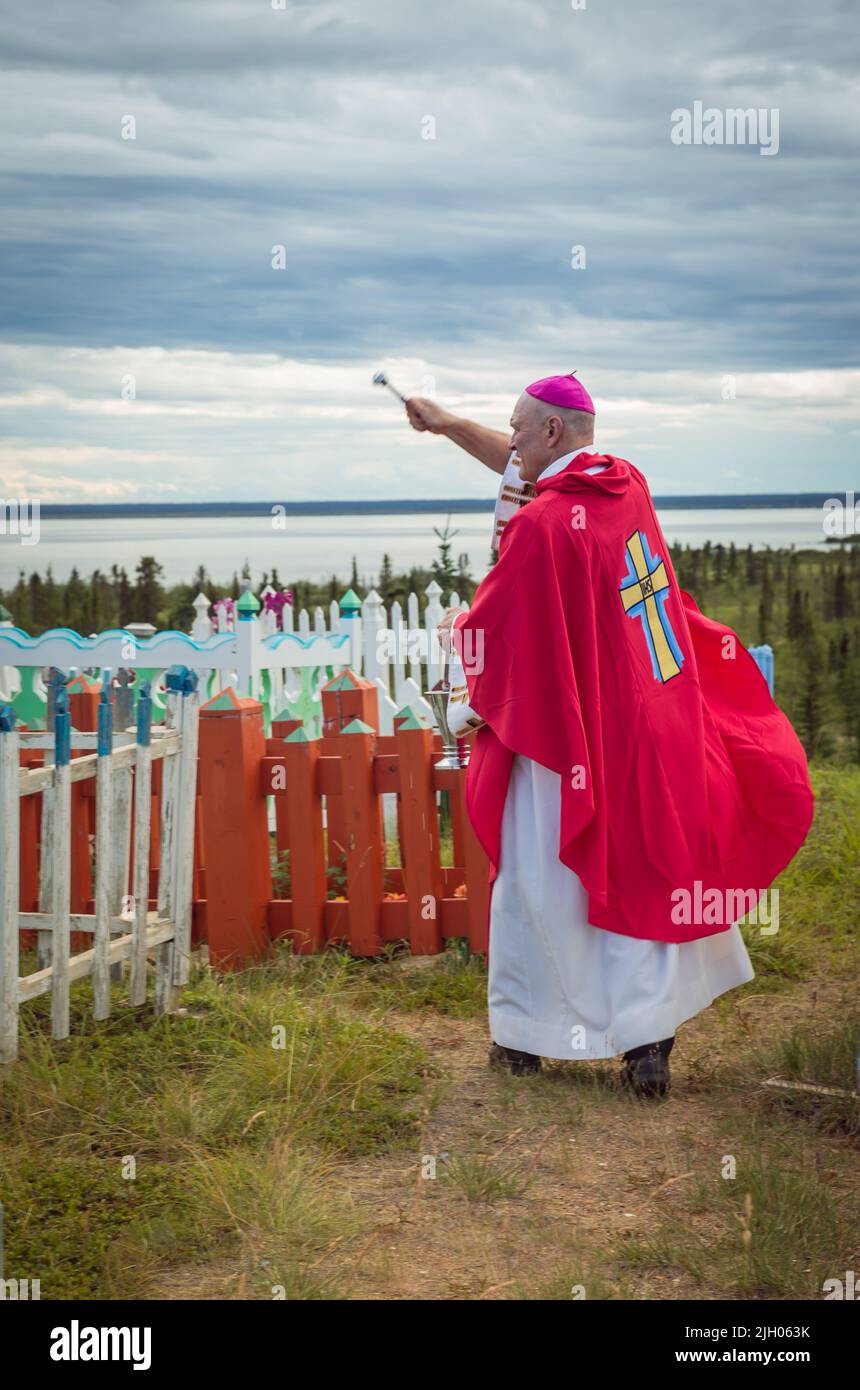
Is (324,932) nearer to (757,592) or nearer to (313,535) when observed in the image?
(757,592)

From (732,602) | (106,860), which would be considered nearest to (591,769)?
(106,860)

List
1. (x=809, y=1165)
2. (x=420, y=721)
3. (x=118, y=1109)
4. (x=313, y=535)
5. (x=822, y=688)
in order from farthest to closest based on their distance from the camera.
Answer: (x=313, y=535)
(x=822, y=688)
(x=420, y=721)
(x=118, y=1109)
(x=809, y=1165)

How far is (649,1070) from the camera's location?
400cm

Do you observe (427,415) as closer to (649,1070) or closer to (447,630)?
(447,630)

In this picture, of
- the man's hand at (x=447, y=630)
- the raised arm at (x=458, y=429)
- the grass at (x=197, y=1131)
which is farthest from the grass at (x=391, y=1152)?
the raised arm at (x=458, y=429)

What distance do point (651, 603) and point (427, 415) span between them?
108 centimetres

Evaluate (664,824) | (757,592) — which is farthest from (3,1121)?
(757,592)

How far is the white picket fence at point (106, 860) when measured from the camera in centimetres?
402

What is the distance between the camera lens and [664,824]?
398 centimetres

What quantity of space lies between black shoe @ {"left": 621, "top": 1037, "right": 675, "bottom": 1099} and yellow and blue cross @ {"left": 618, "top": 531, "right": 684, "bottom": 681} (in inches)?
42.1

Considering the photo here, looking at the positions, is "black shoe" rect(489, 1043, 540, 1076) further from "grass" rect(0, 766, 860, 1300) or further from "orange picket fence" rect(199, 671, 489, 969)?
"orange picket fence" rect(199, 671, 489, 969)

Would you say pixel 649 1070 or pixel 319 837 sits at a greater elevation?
pixel 319 837

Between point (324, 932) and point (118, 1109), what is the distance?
170 centimetres

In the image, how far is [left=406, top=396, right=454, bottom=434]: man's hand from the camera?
4.63 metres
